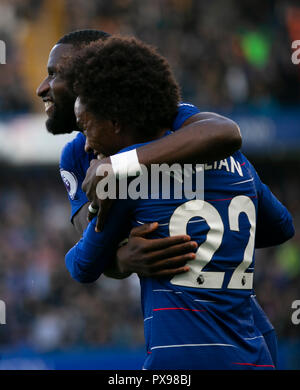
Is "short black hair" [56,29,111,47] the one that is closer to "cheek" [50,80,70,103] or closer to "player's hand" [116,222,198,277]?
"cheek" [50,80,70,103]

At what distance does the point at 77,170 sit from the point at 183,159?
99 centimetres

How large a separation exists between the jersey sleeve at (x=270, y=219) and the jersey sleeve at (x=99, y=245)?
2.01ft

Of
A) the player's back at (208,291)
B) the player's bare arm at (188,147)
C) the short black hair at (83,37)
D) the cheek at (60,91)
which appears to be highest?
the short black hair at (83,37)

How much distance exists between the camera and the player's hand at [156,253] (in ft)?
8.35

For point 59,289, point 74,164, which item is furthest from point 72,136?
point 74,164

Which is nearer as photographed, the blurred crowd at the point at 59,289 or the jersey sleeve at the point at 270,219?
the jersey sleeve at the point at 270,219

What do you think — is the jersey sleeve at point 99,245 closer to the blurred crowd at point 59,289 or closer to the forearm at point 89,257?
the forearm at point 89,257

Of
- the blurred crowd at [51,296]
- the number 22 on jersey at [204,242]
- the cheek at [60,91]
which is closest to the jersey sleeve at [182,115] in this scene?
the number 22 on jersey at [204,242]

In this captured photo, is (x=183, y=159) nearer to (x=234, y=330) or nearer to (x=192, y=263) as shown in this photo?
(x=192, y=263)

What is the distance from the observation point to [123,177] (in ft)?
8.41

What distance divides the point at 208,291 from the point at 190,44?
35.8ft

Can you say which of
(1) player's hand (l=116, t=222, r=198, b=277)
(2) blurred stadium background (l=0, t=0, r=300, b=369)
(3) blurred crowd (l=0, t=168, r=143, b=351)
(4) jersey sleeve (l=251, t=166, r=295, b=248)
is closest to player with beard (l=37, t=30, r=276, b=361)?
(1) player's hand (l=116, t=222, r=198, b=277)

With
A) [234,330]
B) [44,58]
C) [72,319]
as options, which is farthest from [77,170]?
[44,58]

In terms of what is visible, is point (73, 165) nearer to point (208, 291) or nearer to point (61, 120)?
point (61, 120)
